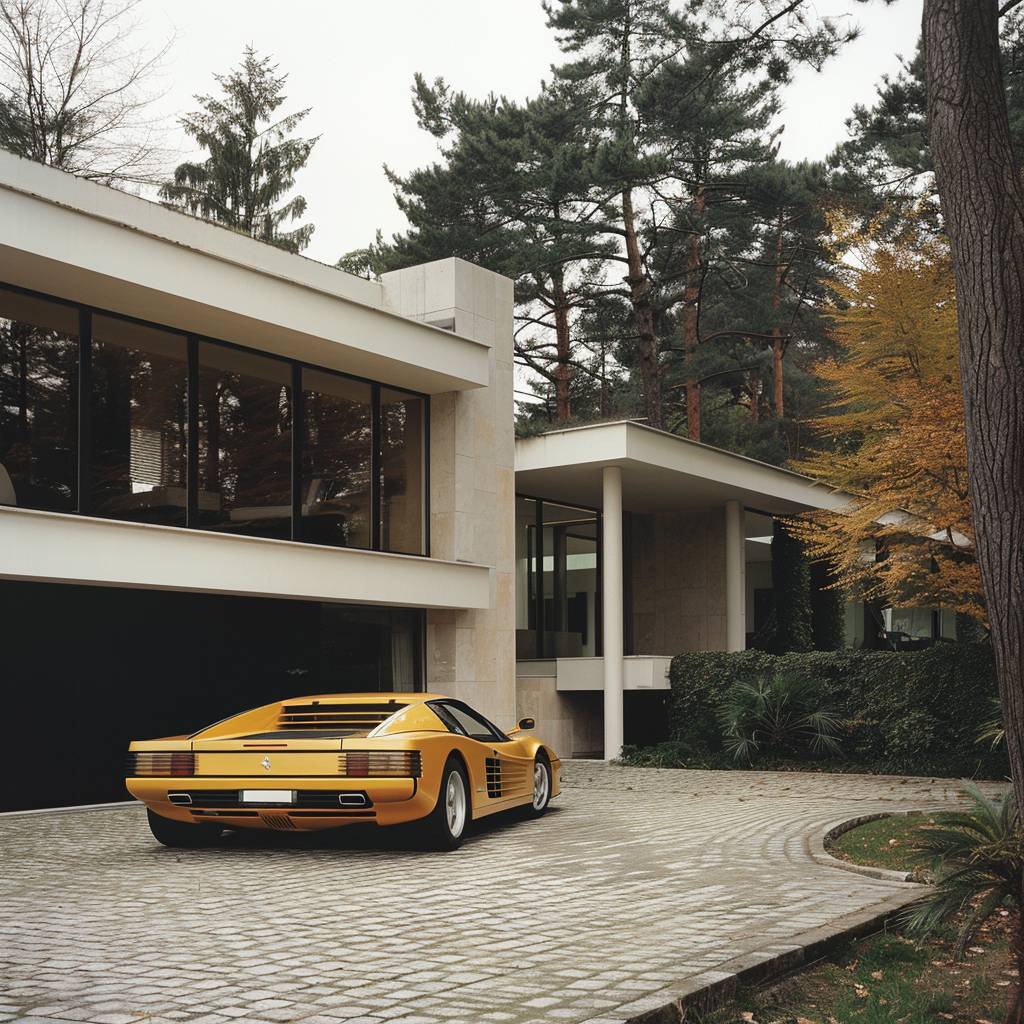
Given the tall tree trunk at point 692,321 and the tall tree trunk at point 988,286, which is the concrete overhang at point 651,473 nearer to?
the tall tree trunk at point 692,321

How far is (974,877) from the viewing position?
545 centimetres

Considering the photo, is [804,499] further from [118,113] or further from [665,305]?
[118,113]

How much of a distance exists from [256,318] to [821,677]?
10547 millimetres

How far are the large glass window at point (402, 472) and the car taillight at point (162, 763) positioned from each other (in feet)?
30.5

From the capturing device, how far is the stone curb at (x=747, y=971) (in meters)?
4.79

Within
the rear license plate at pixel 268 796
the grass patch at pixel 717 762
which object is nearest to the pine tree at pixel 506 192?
the grass patch at pixel 717 762

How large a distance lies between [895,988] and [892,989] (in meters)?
0.02

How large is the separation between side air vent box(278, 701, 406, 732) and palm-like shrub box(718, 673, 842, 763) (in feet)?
33.7

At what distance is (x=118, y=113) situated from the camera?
25812 mm

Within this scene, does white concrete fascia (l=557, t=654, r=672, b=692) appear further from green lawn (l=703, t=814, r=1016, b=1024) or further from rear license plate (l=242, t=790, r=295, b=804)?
green lawn (l=703, t=814, r=1016, b=1024)

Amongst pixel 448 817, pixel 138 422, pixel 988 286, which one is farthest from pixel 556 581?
pixel 988 286

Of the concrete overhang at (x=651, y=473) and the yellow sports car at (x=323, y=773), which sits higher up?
the concrete overhang at (x=651, y=473)

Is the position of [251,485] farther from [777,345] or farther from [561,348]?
[777,345]

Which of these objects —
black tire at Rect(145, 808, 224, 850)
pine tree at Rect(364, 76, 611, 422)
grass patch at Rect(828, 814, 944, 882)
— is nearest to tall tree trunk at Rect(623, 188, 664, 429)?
pine tree at Rect(364, 76, 611, 422)
